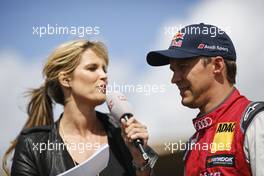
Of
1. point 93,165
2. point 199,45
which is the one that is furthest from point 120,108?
point 199,45

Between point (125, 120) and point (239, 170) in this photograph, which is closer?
point (239, 170)

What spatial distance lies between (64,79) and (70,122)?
0.46 ft

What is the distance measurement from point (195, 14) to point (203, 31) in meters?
0.25

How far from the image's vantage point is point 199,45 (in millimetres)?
1285

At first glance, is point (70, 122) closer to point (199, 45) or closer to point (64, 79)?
point (64, 79)

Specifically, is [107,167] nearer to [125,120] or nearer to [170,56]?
[125,120]

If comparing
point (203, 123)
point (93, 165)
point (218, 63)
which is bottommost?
point (93, 165)

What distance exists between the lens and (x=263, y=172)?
1036 mm

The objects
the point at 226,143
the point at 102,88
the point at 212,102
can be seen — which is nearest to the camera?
the point at 226,143

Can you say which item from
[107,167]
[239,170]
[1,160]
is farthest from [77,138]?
[239,170]

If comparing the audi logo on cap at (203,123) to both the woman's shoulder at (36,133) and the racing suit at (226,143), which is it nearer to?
the racing suit at (226,143)

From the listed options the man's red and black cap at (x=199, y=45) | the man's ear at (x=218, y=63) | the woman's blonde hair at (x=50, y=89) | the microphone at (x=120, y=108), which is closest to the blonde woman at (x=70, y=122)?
the woman's blonde hair at (x=50, y=89)

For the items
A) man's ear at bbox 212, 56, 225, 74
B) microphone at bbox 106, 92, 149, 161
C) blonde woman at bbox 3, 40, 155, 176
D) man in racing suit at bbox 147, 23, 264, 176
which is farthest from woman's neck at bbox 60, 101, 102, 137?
man's ear at bbox 212, 56, 225, 74

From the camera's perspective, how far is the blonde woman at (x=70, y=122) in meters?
1.42
